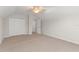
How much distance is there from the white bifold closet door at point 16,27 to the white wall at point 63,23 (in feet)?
0.80

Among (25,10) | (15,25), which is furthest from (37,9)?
(15,25)

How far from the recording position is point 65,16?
4.99 feet

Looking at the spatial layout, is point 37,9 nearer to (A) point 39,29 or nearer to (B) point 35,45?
(A) point 39,29

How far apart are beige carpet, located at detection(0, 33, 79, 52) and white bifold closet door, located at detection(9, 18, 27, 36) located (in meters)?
0.06

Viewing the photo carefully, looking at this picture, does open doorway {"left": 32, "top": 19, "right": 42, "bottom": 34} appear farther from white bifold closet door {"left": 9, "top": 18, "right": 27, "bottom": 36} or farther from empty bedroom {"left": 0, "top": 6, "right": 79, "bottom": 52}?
white bifold closet door {"left": 9, "top": 18, "right": 27, "bottom": 36}

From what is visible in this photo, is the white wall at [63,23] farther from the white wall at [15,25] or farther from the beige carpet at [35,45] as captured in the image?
the white wall at [15,25]

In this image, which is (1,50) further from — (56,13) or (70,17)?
(70,17)

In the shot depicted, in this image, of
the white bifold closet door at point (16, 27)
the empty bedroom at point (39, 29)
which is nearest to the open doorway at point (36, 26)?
the empty bedroom at point (39, 29)

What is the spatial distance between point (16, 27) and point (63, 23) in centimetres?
53

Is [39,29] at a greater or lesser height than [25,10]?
lesser

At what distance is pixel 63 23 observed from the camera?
5.02ft

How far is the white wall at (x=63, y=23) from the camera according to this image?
149 cm
